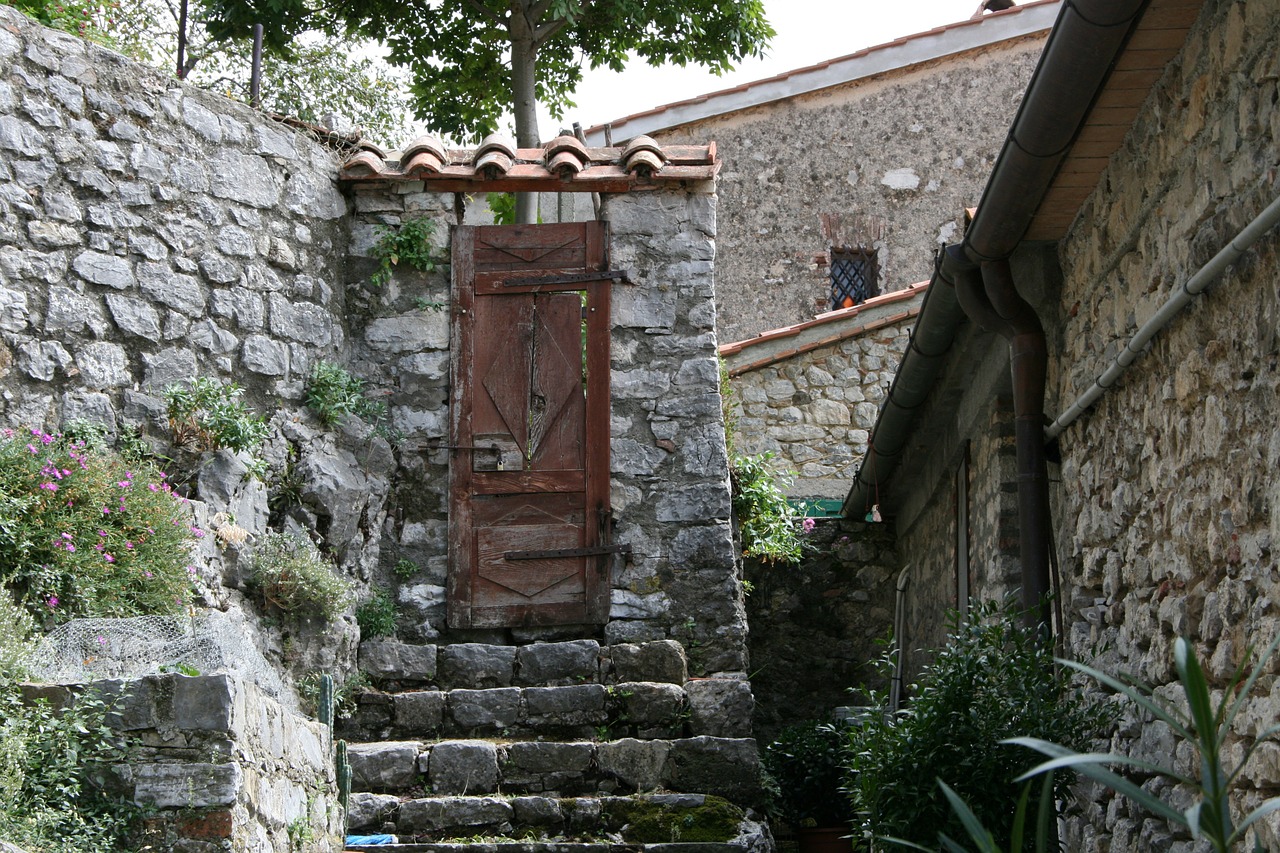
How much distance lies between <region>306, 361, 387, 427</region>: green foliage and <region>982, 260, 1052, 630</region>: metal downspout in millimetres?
3334

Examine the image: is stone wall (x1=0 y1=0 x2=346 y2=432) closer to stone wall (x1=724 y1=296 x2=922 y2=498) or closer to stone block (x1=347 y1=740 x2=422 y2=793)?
stone block (x1=347 y1=740 x2=422 y2=793)

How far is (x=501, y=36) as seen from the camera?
33.0ft

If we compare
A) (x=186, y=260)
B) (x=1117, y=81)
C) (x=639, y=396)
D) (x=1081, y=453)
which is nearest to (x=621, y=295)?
(x=639, y=396)

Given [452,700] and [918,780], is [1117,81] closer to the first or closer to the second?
[918,780]

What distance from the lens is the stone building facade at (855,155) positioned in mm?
11562

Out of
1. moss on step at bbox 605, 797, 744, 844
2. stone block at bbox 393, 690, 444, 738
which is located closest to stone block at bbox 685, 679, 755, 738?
moss on step at bbox 605, 797, 744, 844

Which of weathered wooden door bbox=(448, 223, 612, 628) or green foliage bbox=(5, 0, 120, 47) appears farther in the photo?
green foliage bbox=(5, 0, 120, 47)

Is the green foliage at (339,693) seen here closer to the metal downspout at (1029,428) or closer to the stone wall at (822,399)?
the metal downspout at (1029,428)

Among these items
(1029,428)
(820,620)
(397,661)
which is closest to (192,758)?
(397,661)

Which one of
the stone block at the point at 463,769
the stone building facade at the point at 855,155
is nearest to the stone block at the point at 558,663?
the stone block at the point at 463,769

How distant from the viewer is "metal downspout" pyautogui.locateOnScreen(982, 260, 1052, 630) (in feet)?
15.4

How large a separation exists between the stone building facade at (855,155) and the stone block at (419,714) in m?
6.01

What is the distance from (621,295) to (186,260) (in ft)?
6.97

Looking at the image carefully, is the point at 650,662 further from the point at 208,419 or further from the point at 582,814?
the point at 208,419
